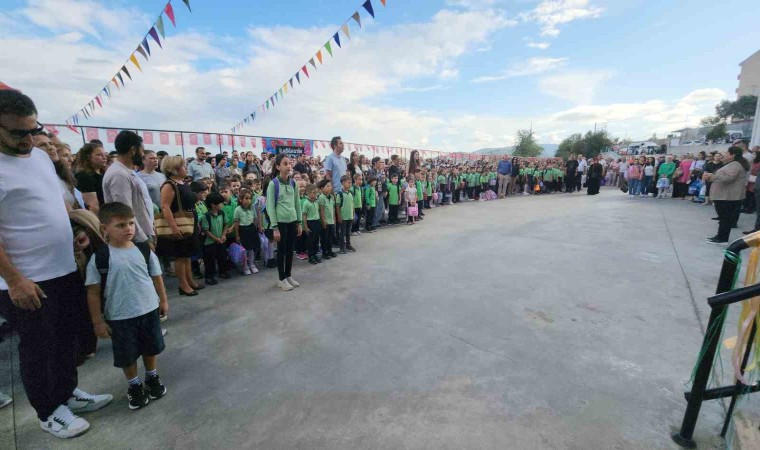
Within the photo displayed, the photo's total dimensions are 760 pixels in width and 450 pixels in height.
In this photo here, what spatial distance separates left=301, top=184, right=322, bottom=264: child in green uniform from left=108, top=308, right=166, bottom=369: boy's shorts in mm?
3100

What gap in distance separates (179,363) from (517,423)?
258 centimetres

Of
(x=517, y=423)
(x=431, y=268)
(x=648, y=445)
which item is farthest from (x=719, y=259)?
(x=517, y=423)

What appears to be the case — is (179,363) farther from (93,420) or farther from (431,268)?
(431,268)

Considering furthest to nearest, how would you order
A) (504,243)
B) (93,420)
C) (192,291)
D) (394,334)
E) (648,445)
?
1. (504,243)
2. (192,291)
3. (394,334)
4. (93,420)
5. (648,445)

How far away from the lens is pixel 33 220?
1.87 metres

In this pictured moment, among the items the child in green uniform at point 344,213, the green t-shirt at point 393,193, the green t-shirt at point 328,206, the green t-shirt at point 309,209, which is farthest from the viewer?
the green t-shirt at point 393,193

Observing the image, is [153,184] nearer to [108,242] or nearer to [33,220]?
[108,242]

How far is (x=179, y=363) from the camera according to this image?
8.68 ft

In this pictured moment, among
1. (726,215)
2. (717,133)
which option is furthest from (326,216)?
(717,133)

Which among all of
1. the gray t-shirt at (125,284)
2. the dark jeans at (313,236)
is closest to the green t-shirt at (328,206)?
the dark jeans at (313,236)

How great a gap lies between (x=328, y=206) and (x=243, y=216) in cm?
145

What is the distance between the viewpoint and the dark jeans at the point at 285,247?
4164 millimetres

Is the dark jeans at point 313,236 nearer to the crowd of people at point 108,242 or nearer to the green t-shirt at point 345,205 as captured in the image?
the crowd of people at point 108,242

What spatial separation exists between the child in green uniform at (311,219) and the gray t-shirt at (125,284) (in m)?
3.11
